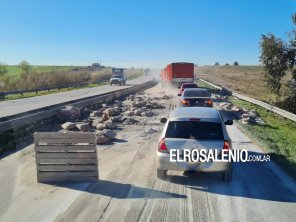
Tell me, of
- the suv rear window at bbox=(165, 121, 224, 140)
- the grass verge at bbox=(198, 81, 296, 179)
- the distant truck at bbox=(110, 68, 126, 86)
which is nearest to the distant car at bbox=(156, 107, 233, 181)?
the suv rear window at bbox=(165, 121, 224, 140)

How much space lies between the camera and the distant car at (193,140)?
309 inches

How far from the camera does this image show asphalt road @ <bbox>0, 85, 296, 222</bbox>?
250 inches

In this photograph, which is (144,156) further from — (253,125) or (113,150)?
(253,125)

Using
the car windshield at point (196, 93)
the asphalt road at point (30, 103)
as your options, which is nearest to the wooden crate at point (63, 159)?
the car windshield at point (196, 93)

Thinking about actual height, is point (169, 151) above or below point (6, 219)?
above

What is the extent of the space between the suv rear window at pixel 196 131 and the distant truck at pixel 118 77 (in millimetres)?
55980

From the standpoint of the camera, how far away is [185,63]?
1677 inches

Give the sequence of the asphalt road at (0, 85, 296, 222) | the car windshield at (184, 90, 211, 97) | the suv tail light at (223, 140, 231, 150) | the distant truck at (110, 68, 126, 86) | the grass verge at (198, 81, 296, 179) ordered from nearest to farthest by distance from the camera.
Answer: the asphalt road at (0, 85, 296, 222) < the suv tail light at (223, 140, 231, 150) < the grass verge at (198, 81, 296, 179) < the car windshield at (184, 90, 211, 97) < the distant truck at (110, 68, 126, 86)

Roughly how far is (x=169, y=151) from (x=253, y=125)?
390 inches

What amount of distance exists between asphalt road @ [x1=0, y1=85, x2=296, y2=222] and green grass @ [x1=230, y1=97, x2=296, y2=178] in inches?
21.2

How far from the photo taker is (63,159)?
27.5ft

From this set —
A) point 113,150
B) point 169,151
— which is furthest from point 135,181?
point 113,150

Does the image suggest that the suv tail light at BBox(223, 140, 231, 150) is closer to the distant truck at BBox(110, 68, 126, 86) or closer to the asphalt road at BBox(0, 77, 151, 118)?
the asphalt road at BBox(0, 77, 151, 118)

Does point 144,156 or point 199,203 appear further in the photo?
point 144,156
